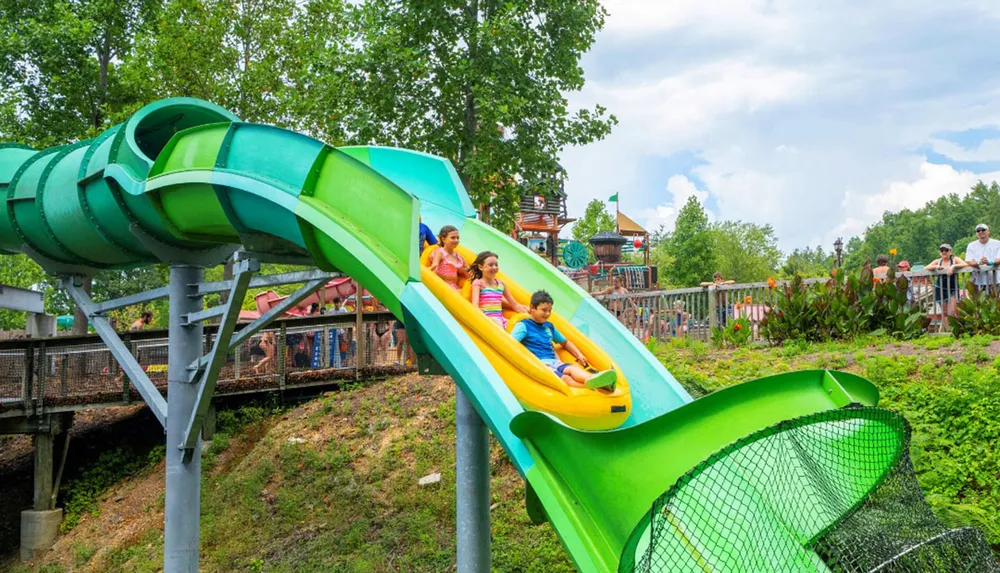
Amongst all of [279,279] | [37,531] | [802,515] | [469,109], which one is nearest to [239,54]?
[469,109]

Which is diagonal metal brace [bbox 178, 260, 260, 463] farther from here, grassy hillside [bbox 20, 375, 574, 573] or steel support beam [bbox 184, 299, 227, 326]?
grassy hillside [bbox 20, 375, 574, 573]

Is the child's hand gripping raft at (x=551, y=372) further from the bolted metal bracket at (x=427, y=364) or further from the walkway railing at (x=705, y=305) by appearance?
the walkway railing at (x=705, y=305)

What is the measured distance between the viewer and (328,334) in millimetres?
14562

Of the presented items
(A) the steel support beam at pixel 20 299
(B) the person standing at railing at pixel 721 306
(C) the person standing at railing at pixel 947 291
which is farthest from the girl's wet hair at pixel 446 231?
(A) the steel support beam at pixel 20 299

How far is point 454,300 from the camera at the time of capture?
639 centimetres

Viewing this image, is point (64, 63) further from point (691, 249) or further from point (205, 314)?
point (691, 249)

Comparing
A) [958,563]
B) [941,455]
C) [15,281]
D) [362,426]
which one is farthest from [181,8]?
[15,281]

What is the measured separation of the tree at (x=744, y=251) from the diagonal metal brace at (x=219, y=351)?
37561mm

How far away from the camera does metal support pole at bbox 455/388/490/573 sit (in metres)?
6.73

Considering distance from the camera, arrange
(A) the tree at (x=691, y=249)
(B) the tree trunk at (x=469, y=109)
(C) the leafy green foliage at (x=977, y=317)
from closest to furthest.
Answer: (C) the leafy green foliage at (x=977, y=317) < (B) the tree trunk at (x=469, y=109) < (A) the tree at (x=691, y=249)

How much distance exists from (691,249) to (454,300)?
37120mm

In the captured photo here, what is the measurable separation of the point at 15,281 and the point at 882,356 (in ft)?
132

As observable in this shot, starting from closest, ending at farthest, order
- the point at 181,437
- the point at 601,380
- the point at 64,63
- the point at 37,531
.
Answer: the point at 601,380, the point at 181,437, the point at 37,531, the point at 64,63

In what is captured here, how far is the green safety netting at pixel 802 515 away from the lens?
4164 millimetres
